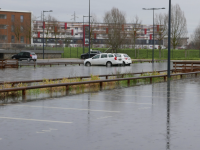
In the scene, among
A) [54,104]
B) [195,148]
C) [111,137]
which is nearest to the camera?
[195,148]

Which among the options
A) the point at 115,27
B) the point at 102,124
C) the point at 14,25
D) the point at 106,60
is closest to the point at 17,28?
the point at 14,25

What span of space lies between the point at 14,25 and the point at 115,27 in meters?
28.8

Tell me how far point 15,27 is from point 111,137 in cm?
9484

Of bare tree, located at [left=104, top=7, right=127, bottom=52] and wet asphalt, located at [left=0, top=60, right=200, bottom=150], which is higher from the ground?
bare tree, located at [left=104, top=7, right=127, bottom=52]

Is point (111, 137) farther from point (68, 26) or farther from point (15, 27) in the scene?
point (68, 26)

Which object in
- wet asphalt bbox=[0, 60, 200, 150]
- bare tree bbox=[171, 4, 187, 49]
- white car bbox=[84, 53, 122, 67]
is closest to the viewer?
wet asphalt bbox=[0, 60, 200, 150]

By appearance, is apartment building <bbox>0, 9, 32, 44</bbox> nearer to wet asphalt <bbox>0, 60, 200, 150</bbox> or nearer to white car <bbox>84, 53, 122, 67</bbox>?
white car <bbox>84, 53, 122, 67</bbox>

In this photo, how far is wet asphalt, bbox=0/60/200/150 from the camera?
8.09 metres

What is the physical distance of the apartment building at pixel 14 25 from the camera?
98.9 m

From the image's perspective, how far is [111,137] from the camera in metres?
8.66

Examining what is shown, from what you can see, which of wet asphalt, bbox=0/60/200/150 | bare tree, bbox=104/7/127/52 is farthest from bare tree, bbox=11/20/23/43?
wet asphalt, bbox=0/60/200/150

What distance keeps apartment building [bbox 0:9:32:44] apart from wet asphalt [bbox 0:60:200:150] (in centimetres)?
8526

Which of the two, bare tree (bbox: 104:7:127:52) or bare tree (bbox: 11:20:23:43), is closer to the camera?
bare tree (bbox: 104:7:127:52)

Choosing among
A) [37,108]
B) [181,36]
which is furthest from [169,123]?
[181,36]
